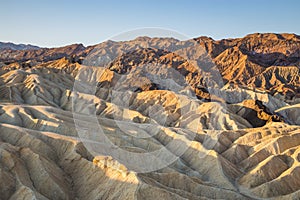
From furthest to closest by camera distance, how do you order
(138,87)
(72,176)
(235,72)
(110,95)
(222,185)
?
(235,72)
(138,87)
(110,95)
(222,185)
(72,176)

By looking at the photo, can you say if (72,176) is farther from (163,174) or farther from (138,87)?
(138,87)

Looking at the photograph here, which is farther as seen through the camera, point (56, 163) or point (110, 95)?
point (110, 95)

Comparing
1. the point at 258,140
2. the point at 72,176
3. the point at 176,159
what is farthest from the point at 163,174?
the point at 258,140

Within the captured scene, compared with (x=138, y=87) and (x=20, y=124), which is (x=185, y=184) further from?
(x=138, y=87)

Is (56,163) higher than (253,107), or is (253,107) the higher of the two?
(56,163)

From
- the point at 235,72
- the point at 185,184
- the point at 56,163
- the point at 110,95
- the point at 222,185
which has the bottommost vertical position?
the point at 235,72

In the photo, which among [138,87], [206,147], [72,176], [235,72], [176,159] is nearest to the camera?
[72,176]

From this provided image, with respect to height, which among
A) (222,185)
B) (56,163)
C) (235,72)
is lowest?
(235,72)

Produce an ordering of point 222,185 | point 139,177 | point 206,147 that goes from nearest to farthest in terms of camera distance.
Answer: point 139,177 → point 222,185 → point 206,147

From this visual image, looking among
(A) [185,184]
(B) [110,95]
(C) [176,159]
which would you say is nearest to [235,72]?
(B) [110,95]
